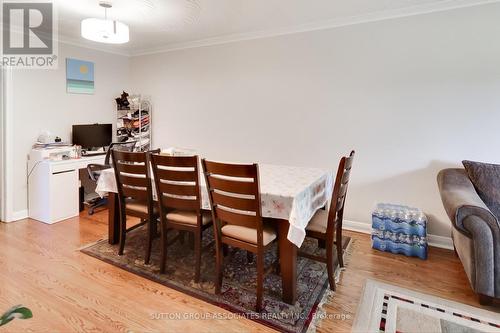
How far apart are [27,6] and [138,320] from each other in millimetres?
3150

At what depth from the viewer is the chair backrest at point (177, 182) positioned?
82.8 inches

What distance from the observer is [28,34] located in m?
3.54

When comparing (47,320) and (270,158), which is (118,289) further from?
(270,158)

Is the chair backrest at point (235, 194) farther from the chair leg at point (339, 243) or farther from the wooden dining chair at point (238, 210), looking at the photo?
the chair leg at point (339, 243)

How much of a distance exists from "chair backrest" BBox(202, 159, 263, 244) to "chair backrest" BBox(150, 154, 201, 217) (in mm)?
183

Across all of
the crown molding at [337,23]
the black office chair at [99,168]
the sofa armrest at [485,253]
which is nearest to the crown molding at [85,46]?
the crown molding at [337,23]

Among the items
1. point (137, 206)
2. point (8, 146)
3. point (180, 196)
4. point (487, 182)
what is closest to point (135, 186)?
point (137, 206)

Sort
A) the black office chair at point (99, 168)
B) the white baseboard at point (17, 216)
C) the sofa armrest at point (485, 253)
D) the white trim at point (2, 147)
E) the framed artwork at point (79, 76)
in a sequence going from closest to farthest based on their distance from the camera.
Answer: the sofa armrest at point (485, 253) → the white trim at point (2, 147) → the white baseboard at point (17, 216) → the black office chair at point (99, 168) → the framed artwork at point (79, 76)

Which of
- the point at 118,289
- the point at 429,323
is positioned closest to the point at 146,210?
the point at 118,289

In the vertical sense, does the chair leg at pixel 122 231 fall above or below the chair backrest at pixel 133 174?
below

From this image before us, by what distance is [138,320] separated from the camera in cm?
185

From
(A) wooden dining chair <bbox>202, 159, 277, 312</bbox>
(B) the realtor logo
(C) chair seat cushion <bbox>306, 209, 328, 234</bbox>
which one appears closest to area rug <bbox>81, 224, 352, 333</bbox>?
(A) wooden dining chair <bbox>202, 159, 277, 312</bbox>

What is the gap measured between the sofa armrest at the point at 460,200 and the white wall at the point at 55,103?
4.56 m

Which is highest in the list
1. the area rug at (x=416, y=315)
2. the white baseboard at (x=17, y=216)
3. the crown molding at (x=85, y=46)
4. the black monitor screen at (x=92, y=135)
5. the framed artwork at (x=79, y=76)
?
the crown molding at (x=85, y=46)
